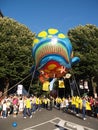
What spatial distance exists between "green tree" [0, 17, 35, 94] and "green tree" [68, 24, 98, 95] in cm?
799

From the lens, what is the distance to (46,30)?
1659 centimetres

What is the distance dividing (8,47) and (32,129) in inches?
698

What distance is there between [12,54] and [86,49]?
1159cm

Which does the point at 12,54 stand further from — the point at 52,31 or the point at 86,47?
the point at 52,31

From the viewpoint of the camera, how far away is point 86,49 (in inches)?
1307

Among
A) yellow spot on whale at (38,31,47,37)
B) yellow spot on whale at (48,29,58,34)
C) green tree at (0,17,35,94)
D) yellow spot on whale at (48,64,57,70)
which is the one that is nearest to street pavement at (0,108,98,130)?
yellow spot on whale at (48,64,57,70)

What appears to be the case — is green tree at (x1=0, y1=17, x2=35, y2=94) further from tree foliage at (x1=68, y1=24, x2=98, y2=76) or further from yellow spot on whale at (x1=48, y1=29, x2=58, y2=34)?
yellow spot on whale at (x1=48, y1=29, x2=58, y2=34)

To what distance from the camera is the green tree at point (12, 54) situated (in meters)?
27.2

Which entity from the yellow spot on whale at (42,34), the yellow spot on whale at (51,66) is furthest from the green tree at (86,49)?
the yellow spot on whale at (42,34)

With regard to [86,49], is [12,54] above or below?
below

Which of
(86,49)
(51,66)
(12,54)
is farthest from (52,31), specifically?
(86,49)

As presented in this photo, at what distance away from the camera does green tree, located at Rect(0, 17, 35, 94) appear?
27.2 metres

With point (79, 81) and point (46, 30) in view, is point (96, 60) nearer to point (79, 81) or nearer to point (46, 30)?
point (79, 81)

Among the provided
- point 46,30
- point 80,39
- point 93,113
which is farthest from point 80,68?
point 46,30
